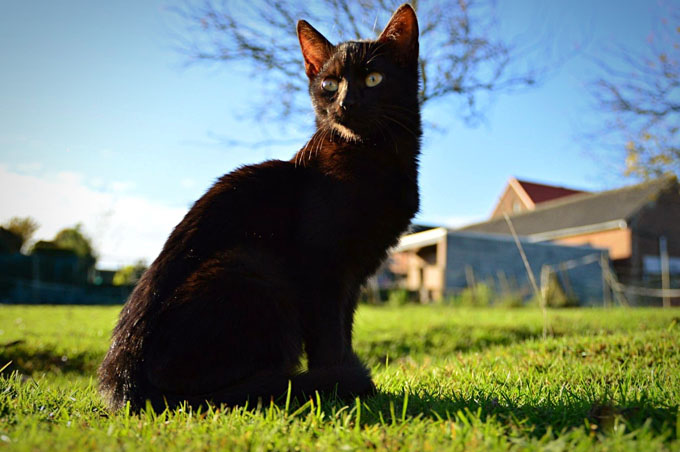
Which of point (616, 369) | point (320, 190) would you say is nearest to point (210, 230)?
point (320, 190)

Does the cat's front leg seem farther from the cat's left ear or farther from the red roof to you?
the red roof

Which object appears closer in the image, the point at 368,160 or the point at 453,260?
the point at 368,160

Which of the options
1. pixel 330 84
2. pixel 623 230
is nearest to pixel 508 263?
pixel 623 230

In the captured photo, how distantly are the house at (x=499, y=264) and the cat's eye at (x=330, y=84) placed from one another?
1443cm

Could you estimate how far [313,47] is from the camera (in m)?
2.87

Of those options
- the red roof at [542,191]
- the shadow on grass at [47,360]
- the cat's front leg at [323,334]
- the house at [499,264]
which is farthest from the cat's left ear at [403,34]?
the red roof at [542,191]

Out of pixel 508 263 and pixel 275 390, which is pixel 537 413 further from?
pixel 508 263

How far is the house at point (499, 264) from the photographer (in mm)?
17703

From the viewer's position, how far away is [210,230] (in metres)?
2.16

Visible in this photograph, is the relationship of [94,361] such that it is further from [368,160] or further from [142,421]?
[368,160]

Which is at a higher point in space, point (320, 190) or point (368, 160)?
point (368, 160)

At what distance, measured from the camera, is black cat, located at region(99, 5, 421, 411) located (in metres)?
1.92

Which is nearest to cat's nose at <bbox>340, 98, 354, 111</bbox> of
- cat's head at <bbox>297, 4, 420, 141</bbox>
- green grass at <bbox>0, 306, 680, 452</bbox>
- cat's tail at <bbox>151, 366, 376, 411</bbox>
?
cat's head at <bbox>297, 4, 420, 141</bbox>

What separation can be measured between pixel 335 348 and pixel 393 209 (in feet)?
2.45
